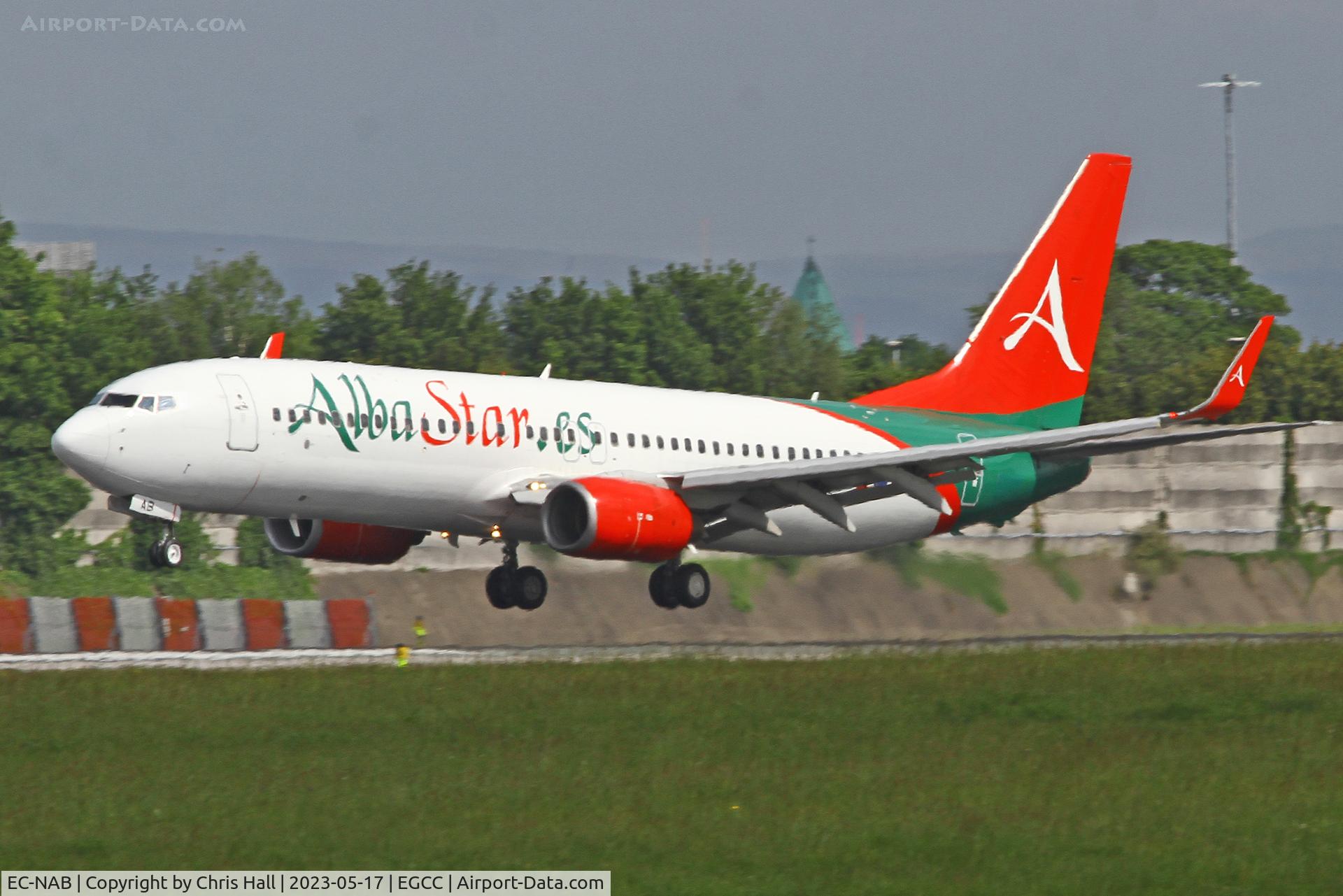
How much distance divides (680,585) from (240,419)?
10.1 metres

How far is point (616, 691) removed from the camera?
96.6 ft

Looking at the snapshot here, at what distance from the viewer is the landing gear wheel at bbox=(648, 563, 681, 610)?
38750 millimetres

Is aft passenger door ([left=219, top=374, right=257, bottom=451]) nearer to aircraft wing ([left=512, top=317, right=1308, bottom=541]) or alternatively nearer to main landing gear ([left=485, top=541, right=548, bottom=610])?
aircraft wing ([left=512, top=317, right=1308, bottom=541])

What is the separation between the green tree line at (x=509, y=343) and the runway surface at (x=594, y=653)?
25.9 m

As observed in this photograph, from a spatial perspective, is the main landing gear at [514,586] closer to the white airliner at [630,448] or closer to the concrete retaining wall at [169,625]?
the white airliner at [630,448]

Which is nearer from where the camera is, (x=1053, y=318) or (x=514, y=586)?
(x=514, y=586)

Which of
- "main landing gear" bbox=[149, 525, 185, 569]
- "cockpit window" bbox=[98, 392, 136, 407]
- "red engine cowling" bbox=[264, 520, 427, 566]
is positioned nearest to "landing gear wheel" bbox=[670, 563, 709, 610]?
"red engine cowling" bbox=[264, 520, 427, 566]

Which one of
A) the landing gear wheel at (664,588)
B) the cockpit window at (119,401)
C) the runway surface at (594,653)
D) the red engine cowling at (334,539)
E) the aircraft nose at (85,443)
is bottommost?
the runway surface at (594,653)

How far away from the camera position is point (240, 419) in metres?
32.4

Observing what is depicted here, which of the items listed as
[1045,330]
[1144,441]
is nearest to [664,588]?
[1144,441]

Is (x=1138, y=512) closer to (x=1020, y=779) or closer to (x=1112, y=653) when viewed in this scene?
(x=1112, y=653)

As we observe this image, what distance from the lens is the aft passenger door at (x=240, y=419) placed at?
106 ft

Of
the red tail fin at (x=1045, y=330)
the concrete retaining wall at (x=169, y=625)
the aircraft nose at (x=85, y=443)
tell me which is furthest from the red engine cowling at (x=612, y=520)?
the concrete retaining wall at (x=169, y=625)

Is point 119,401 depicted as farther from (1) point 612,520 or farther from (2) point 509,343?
(2) point 509,343
